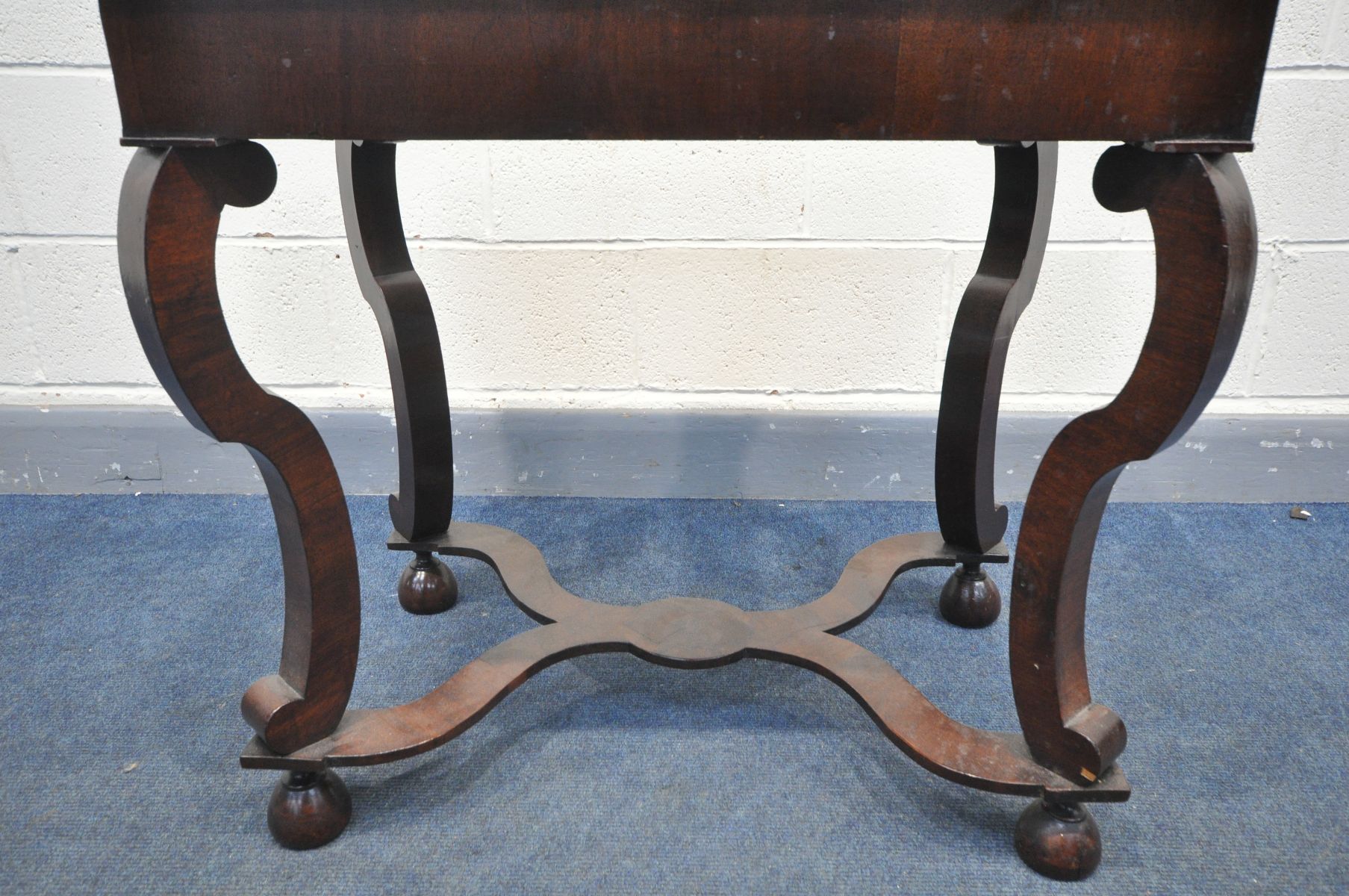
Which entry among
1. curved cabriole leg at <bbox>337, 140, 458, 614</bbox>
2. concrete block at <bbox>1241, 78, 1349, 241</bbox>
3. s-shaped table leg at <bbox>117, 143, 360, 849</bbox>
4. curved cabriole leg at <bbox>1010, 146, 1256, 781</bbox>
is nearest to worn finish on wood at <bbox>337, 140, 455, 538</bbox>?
curved cabriole leg at <bbox>337, 140, 458, 614</bbox>

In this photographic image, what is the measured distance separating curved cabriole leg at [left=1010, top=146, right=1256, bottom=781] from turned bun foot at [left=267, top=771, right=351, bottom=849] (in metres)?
0.60

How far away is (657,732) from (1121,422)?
544 millimetres

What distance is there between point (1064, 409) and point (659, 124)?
1092mm

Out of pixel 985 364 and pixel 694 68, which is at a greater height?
pixel 694 68

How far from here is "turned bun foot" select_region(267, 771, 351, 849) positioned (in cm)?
85

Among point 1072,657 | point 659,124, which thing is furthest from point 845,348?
point 659,124

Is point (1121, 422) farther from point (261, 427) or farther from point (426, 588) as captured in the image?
point (426, 588)

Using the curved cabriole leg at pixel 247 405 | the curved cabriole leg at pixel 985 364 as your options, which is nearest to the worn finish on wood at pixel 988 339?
the curved cabriole leg at pixel 985 364

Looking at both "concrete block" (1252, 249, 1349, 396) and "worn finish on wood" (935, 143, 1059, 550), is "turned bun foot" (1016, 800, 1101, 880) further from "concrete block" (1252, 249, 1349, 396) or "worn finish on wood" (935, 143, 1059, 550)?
"concrete block" (1252, 249, 1349, 396)

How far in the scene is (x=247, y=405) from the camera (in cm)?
75

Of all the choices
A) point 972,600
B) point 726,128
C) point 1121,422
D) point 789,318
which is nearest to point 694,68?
point 726,128

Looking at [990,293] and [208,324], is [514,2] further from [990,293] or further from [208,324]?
[990,293]

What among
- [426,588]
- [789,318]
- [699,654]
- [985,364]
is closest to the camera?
[699,654]

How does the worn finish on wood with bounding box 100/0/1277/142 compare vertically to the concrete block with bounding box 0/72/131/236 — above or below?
above
